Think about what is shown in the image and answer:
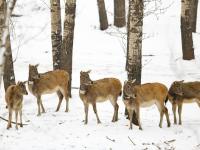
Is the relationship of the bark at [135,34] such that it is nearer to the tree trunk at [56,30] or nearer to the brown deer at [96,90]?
the brown deer at [96,90]

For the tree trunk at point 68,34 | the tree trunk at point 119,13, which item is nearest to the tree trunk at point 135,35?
the tree trunk at point 68,34

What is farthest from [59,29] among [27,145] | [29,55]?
[29,55]

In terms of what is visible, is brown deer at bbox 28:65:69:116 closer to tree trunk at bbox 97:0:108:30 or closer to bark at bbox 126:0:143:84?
bark at bbox 126:0:143:84

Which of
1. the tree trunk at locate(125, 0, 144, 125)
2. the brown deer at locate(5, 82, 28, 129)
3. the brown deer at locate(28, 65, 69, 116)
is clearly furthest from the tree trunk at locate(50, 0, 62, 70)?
the brown deer at locate(5, 82, 28, 129)

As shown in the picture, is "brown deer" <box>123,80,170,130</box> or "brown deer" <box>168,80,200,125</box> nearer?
"brown deer" <box>123,80,170,130</box>

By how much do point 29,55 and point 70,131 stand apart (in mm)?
12442

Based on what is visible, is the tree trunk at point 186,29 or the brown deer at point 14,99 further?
the tree trunk at point 186,29

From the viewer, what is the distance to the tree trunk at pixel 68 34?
14.5 metres

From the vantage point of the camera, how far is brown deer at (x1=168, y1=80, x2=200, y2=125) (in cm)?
1216

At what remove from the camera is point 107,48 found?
23094 mm

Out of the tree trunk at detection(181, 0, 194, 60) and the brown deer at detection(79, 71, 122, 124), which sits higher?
the tree trunk at detection(181, 0, 194, 60)

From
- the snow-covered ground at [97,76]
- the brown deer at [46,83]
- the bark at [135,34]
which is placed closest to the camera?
the snow-covered ground at [97,76]

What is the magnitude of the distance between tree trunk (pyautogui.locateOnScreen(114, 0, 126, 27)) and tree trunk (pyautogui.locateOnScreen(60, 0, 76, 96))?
10.3 meters

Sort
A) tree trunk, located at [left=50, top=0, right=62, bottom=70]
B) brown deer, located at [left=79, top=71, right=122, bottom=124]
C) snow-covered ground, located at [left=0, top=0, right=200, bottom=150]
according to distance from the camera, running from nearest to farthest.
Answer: snow-covered ground, located at [left=0, top=0, right=200, bottom=150]
brown deer, located at [left=79, top=71, right=122, bottom=124]
tree trunk, located at [left=50, top=0, right=62, bottom=70]
